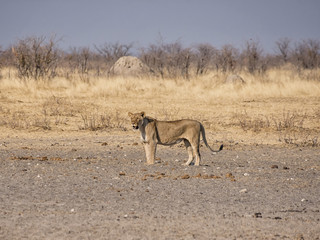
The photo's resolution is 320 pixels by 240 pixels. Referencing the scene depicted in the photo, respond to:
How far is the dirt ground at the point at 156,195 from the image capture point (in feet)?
20.3

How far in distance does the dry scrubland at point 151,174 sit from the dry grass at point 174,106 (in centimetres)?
6

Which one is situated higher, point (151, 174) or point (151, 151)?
point (151, 151)

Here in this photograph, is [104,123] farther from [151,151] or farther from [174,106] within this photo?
[151,151]

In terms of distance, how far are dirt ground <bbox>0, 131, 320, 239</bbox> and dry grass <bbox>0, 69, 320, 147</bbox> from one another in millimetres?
3185

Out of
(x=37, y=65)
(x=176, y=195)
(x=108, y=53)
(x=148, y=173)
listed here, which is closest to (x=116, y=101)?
(x=37, y=65)

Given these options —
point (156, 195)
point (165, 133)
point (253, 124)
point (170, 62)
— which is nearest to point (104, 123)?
point (253, 124)

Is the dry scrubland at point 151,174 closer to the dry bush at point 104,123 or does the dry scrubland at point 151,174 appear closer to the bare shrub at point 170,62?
the dry bush at point 104,123

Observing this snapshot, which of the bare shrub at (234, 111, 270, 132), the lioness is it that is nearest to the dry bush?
the bare shrub at (234, 111, 270, 132)

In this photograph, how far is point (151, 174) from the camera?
30.8 ft

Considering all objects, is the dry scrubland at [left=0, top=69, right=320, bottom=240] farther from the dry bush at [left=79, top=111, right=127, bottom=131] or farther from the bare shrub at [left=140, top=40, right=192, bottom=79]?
the bare shrub at [left=140, top=40, right=192, bottom=79]

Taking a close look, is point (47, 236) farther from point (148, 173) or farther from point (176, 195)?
point (148, 173)

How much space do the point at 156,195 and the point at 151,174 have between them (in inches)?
60.9

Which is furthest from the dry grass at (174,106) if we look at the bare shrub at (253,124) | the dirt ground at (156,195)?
the dirt ground at (156,195)

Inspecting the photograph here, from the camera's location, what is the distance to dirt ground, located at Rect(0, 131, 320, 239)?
6.19m
